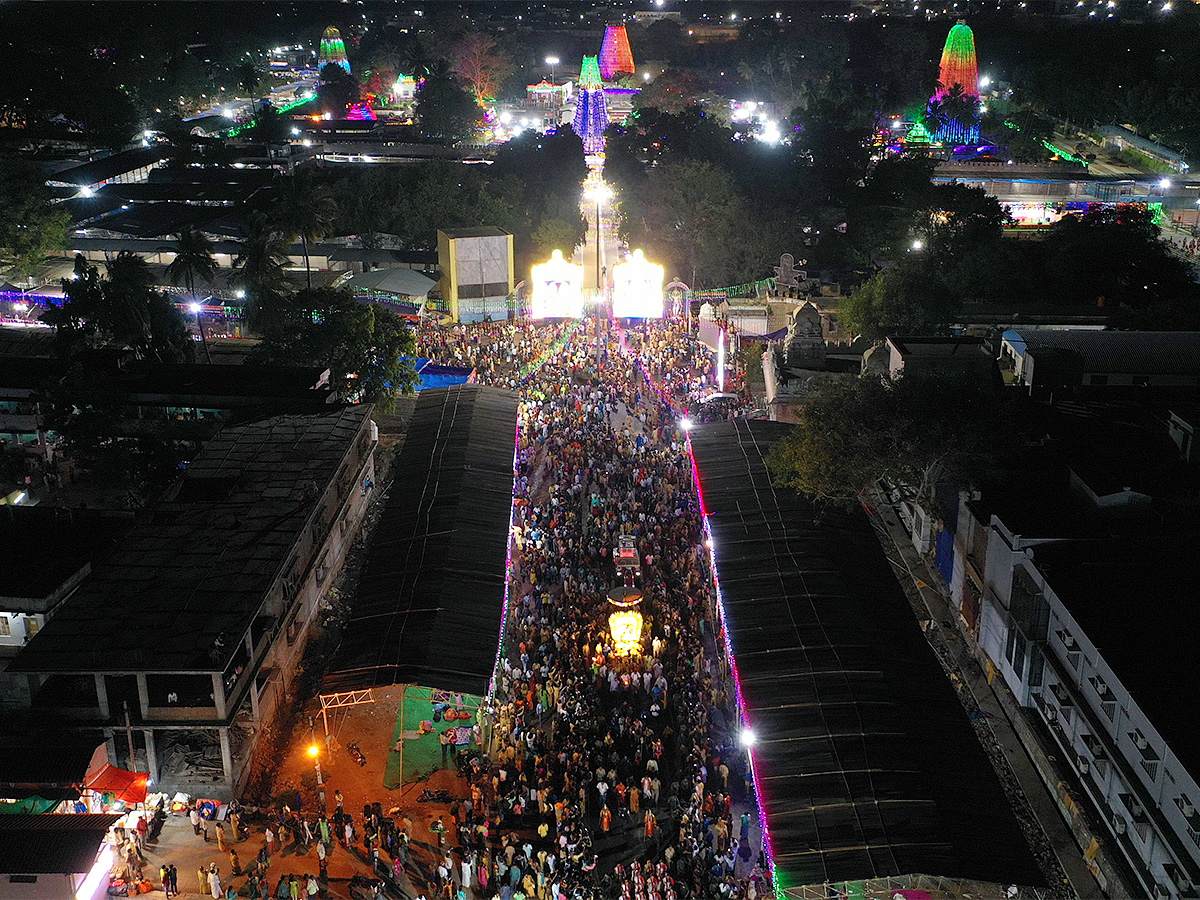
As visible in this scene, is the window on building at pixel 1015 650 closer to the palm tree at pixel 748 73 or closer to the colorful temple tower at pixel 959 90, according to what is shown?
the colorful temple tower at pixel 959 90

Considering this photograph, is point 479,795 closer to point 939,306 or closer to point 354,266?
point 939,306

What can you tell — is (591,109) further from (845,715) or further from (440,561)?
(845,715)

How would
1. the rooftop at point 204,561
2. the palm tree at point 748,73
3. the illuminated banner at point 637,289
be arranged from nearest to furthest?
the rooftop at point 204,561 → the illuminated banner at point 637,289 → the palm tree at point 748,73

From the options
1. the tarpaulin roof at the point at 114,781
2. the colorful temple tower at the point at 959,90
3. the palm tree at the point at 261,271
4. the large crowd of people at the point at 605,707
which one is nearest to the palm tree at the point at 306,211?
the palm tree at the point at 261,271

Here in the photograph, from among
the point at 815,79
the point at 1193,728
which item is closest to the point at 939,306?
the point at 1193,728

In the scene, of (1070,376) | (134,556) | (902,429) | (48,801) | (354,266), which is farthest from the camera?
(354,266)

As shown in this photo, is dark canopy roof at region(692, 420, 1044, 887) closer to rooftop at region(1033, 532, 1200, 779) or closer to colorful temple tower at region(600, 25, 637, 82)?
rooftop at region(1033, 532, 1200, 779)
